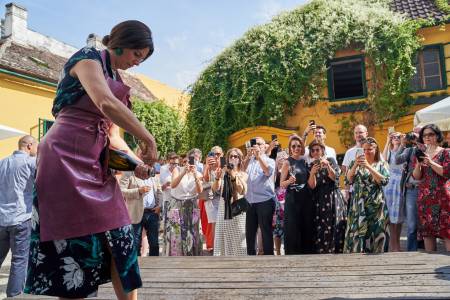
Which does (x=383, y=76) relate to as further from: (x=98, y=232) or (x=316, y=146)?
(x=98, y=232)

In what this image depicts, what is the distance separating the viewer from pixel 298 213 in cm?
593

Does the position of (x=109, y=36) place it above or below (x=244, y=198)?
above

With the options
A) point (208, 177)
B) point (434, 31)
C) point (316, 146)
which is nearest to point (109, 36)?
point (316, 146)

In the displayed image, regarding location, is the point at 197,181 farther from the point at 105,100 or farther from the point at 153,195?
the point at 105,100

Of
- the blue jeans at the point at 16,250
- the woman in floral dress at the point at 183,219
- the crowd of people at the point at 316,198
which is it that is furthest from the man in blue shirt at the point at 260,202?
the blue jeans at the point at 16,250

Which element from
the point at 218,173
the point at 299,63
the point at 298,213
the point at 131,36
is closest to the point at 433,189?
the point at 298,213

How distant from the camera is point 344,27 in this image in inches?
568

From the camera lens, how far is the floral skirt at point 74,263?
1879 millimetres

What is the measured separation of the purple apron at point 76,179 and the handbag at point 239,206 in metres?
4.71

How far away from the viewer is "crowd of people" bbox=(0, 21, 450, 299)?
1.88 meters

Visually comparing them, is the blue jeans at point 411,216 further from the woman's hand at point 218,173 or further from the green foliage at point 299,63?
the green foliage at point 299,63

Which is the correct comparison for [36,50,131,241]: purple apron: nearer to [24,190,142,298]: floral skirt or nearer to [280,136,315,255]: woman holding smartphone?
[24,190,142,298]: floral skirt

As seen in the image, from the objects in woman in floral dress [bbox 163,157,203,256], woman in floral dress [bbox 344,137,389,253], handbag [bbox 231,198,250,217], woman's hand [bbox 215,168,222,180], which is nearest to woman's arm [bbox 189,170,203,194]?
woman in floral dress [bbox 163,157,203,256]

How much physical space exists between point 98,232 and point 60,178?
29 cm
